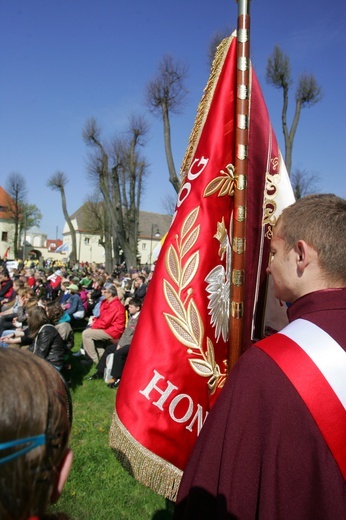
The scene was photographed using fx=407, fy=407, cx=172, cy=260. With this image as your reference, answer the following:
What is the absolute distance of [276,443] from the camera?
125 cm

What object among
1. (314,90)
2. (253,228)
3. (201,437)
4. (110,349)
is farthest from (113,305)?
(314,90)

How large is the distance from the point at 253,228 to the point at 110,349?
6.01m

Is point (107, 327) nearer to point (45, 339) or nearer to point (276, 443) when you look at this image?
point (45, 339)

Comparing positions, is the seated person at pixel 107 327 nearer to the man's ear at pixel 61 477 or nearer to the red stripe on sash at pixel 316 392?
the red stripe on sash at pixel 316 392

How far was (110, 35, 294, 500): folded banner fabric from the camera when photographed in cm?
193

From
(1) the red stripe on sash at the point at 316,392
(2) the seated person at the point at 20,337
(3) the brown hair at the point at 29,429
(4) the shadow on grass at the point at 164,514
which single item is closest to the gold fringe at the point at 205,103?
(1) the red stripe on sash at the point at 316,392

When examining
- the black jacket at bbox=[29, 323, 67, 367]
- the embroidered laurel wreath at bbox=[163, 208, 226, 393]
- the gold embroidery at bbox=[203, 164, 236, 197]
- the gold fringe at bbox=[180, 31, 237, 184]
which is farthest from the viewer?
the black jacket at bbox=[29, 323, 67, 367]

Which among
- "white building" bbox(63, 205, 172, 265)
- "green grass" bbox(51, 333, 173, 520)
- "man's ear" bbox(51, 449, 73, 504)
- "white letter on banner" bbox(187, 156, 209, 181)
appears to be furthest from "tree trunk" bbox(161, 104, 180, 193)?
"white building" bbox(63, 205, 172, 265)

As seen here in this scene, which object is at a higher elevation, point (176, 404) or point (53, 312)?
point (176, 404)

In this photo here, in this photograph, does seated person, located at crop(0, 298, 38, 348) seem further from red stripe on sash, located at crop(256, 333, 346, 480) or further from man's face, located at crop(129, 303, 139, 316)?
red stripe on sash, located at crop(256, 333, 346, 480)

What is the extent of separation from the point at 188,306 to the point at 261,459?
36.2 inches

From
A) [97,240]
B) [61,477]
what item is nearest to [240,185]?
[61,477]

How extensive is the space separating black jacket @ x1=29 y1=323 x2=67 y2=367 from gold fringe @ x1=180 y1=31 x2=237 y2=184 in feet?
14.7

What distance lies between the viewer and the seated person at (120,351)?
23.0ft
